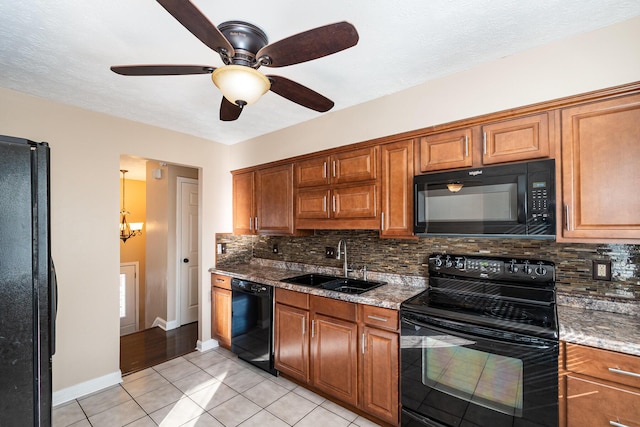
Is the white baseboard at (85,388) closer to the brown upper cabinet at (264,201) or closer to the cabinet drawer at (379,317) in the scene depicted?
the brown upper cabinet at (264,201)

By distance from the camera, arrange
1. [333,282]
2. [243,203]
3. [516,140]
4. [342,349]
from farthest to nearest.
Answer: [243,203] < [333,282] < [342,349] < [516,140]

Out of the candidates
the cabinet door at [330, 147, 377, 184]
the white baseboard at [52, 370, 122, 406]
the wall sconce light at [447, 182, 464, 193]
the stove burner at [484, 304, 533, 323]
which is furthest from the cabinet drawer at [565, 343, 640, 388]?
the white baseboard at [52, 370, 122, 406]

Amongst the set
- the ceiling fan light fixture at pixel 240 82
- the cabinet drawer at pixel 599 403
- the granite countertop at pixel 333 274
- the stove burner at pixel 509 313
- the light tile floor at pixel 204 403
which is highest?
the ceiling fan light fixture at pixel 240 82

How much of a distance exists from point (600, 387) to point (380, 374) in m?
A: 1.16

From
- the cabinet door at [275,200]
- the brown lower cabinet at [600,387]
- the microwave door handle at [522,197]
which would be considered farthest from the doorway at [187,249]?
the brown lower cabinet at [600,387]

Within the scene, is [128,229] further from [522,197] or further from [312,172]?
[522,197]

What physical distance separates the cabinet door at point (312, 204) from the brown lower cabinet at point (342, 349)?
750 mm

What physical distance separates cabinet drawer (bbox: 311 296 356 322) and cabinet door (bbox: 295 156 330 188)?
1.06m

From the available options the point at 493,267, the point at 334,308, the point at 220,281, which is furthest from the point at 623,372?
the point at 220,281

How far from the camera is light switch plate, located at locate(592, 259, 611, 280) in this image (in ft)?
5.58

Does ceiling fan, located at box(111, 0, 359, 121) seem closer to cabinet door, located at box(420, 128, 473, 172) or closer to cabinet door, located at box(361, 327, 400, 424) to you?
cabinet door, located at box(420, 128, 473, 172)

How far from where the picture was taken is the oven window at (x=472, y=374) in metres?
1.55

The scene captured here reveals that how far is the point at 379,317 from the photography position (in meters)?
2.04

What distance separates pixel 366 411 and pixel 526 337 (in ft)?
4.12
